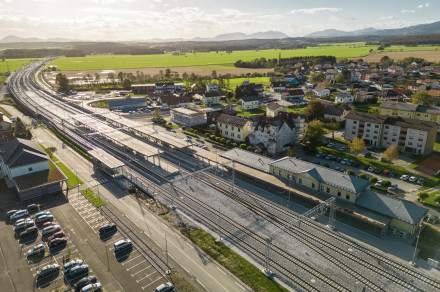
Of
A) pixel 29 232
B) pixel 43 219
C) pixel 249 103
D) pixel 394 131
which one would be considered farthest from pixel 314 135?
pixel 29 232

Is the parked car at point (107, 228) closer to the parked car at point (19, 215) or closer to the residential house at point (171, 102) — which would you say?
the parked car at point (19, 215)

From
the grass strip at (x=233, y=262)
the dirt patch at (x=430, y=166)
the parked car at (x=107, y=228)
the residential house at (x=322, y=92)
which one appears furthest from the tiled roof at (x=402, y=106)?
the parked car at (x=107, y=228)

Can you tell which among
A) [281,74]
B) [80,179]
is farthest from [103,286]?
[281,74]

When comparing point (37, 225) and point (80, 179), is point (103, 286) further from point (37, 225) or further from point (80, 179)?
point (80, 179)

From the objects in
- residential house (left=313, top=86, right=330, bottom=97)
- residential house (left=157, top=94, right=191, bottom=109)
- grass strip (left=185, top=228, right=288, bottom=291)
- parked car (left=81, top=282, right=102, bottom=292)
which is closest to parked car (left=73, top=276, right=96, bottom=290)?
parked car (left=81, top=282, right=102, bottom=292)

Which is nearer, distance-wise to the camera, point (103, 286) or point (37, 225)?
point (103, 286)

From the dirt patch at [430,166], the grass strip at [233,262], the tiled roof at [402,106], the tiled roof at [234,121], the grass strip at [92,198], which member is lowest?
the grass strip at [233,262]

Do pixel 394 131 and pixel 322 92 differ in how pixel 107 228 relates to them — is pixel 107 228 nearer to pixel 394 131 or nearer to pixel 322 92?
pixel 394 131
